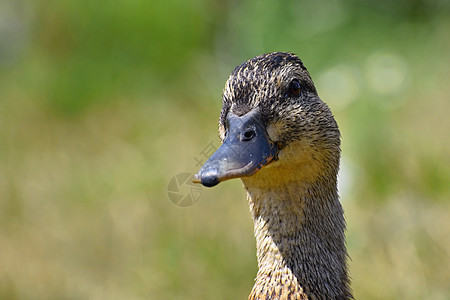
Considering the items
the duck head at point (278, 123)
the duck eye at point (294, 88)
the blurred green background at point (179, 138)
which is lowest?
the duck head at point (278, 123)

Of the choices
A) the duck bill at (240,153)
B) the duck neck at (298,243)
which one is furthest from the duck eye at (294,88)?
the duck neck at (298,243)

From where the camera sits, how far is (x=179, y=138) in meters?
6.10

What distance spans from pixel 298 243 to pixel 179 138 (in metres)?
3.50

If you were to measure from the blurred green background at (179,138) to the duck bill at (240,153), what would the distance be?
175 cm

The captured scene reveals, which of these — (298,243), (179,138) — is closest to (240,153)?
(298,243)

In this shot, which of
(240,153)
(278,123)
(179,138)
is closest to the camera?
(240,153)

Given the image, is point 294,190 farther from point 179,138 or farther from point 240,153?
point 179,138

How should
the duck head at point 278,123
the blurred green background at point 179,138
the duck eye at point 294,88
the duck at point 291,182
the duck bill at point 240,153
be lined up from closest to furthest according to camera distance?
the duck bill at point 240,153, the duck head at point 278,123, the duck at point 291,182, the duck eye at point 294,88, the blurred green background at point 179,138

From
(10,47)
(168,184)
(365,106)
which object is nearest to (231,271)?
(168,184)

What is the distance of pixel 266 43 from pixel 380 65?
1.06 meters

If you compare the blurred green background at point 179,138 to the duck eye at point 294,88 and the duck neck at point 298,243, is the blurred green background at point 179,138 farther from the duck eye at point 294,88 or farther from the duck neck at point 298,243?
the duck eye at point 294,88

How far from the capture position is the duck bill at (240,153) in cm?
217

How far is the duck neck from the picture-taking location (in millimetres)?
2691

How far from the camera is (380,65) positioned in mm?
5953
